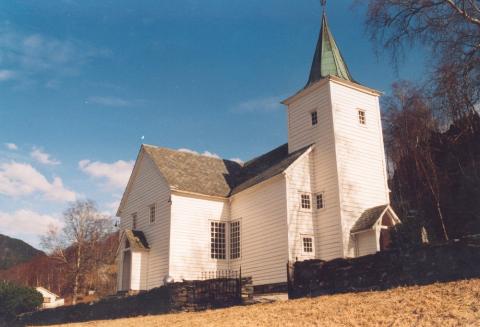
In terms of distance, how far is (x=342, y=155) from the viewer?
24.0 m

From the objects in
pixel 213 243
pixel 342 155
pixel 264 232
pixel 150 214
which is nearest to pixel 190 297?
pixel 264 232

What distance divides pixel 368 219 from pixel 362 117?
6.30 metres

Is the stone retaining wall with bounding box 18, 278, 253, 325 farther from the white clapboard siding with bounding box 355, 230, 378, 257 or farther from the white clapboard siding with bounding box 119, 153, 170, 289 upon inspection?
the white clapboard siding with bounding box 355, 230, 378, 257

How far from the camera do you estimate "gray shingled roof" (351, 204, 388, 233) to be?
22125mm

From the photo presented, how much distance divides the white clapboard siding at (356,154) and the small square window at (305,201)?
5.99ft

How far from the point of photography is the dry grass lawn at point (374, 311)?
10117 millimetres

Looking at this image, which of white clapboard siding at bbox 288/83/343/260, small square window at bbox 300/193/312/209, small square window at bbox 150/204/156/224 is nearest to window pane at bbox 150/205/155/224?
small square window at bbox 150/204/156/224

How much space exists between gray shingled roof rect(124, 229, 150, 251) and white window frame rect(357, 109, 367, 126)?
1388 centimetres

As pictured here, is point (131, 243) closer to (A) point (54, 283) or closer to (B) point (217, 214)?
(B) point (217, 214)

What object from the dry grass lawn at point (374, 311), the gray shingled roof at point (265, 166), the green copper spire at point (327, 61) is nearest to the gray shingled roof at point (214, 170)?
the gray shingled roof at point (265, 166)

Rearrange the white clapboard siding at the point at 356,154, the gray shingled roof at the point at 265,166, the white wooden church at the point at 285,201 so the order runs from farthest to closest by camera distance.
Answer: the gray shingled roof at the point at 265,166
the white clapboard siding at the point at 356,154
the white wooden church at the point at 285,201

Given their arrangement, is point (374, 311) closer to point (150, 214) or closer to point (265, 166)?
point (265, 166)

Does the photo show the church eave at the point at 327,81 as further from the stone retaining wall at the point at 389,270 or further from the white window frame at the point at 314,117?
the stone retaining wall at the point at 389,270

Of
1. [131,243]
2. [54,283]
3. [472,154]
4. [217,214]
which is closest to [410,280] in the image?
[217,214]
